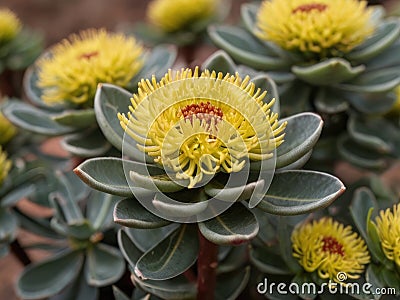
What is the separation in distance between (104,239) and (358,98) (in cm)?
71

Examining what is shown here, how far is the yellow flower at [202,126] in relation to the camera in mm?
788

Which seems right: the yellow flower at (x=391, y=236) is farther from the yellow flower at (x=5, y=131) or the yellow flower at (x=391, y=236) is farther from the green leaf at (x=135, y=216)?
the yellow flower at (x=5, y=131)

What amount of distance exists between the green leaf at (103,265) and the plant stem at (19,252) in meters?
0.20

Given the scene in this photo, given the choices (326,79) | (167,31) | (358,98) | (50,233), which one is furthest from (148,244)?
(167,31)

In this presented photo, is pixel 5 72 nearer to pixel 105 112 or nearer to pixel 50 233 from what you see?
pixel 50 233

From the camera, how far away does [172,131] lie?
31.2 inches

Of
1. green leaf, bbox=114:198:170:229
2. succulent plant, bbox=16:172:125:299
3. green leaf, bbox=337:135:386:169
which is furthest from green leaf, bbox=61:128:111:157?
green leaf, bbox=337:135:386:169

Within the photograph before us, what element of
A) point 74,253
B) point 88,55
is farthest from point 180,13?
point 74,253

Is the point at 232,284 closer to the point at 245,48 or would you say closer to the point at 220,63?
the point at 220,63

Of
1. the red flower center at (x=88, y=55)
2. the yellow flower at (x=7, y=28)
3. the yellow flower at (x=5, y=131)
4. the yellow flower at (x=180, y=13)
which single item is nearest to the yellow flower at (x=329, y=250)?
the red flower center at (x=88, y=55)

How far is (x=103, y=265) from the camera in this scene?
115 cm

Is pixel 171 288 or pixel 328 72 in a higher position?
pixel 328 72

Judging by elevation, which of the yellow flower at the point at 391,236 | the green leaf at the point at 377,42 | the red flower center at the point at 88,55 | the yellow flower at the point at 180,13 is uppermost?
the red flower center at the point at 88,55

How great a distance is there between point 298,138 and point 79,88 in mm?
536
